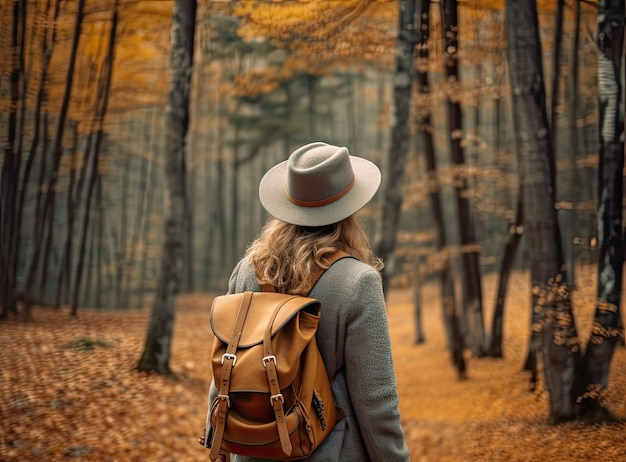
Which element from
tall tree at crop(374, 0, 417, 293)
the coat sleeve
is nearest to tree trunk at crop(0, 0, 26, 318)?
tall tree at crop(374, 0, 417, 293)

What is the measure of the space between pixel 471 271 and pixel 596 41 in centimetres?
368

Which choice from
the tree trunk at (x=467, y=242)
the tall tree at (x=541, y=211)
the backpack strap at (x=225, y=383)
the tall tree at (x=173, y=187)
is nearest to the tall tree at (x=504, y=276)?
the tree trunk at (x=467, y=242)

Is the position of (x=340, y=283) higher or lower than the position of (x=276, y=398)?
higher

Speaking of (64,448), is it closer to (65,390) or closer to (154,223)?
(65,390)

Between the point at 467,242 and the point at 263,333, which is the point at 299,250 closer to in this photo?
the point at 263,333

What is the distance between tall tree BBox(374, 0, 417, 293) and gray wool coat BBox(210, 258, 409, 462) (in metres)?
4.32

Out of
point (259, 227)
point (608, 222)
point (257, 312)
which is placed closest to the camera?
point (257, 312)

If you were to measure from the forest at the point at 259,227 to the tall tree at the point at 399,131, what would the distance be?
21mm

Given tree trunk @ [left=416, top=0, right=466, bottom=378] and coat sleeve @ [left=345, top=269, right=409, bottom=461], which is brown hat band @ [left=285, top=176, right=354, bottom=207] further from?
tree trunk @ [left=416, top=0, right=466, bottom=378]

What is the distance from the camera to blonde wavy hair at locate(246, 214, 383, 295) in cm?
203

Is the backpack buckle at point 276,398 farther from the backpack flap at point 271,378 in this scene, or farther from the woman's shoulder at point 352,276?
the woman's shoulder at point 352,276

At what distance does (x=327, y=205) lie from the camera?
2115 millimetres

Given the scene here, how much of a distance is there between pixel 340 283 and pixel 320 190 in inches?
13.6

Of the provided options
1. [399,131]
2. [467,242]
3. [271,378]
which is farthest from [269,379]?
[467,242]
